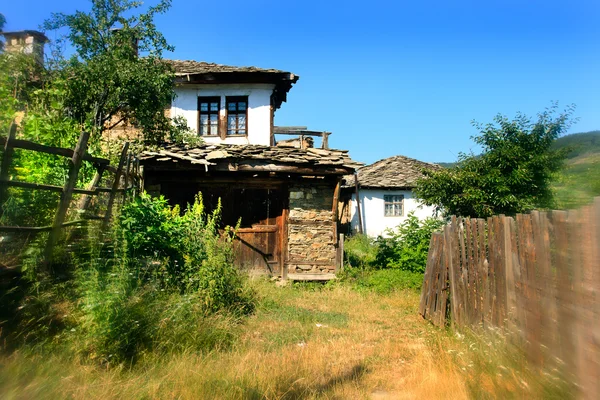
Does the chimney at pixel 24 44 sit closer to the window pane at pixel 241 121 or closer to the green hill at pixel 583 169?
the green hill at pixel 583 169

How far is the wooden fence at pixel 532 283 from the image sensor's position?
7.95 feet

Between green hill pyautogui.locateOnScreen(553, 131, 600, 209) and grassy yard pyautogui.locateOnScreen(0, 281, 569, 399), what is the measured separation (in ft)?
4.28

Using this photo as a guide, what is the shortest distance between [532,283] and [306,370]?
229 cm

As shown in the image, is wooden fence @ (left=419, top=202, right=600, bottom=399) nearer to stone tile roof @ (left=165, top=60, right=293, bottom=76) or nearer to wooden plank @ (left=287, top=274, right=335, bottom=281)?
wooden plank @ (left=287, top=274, right=335, bottom=281)

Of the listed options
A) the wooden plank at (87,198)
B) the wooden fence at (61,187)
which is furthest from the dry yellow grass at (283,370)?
the wooden plank at (87,198)

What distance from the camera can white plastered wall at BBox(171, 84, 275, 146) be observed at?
14.5 meters

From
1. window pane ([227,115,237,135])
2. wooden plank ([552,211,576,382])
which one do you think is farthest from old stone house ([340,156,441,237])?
wooden plank ([552,211,576,382])

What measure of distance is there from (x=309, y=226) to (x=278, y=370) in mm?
6398

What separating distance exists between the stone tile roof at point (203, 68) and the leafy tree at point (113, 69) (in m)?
2.44

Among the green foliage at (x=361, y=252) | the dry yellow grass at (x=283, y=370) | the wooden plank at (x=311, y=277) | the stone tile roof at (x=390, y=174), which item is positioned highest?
the stone tile roof at (x=390, y=174)

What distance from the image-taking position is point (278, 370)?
429 centimetres

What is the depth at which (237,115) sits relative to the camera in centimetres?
1461

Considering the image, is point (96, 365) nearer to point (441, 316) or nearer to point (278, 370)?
point (278, 370)

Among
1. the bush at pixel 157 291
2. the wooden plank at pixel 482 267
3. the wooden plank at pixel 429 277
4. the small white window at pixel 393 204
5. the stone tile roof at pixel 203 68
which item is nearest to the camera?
the bush at pixel 157 291
